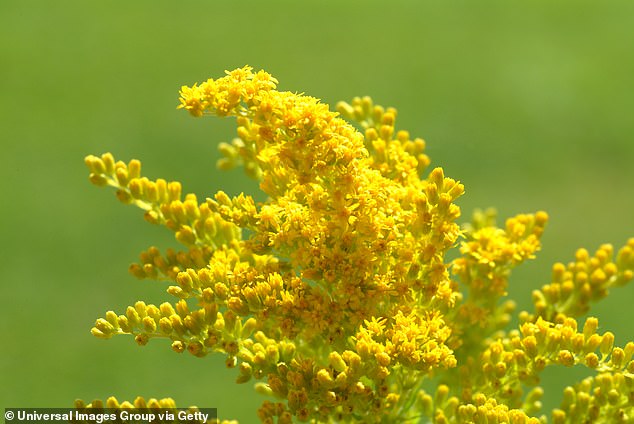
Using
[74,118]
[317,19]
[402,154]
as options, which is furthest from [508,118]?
[402,154]

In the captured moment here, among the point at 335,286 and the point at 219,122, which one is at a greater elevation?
the point at 219,122

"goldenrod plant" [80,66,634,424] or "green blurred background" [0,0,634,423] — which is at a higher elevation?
"green blurred background" [0,0,634,423]

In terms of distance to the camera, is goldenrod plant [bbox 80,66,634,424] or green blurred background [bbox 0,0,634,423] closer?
goldenrod plant [bbox 80,66,634,424]

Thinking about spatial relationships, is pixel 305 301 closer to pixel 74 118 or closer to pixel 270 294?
pixel 270 294

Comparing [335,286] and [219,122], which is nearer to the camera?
[335,286]
